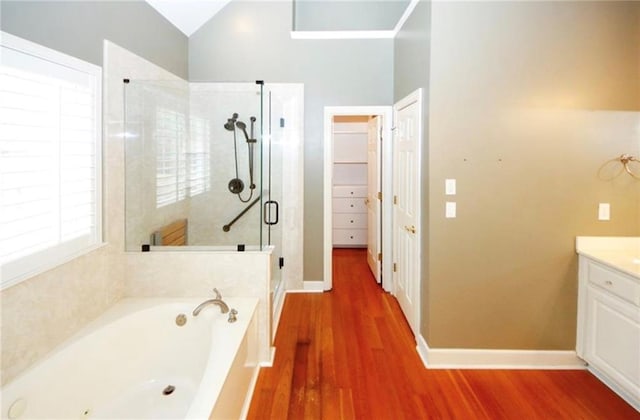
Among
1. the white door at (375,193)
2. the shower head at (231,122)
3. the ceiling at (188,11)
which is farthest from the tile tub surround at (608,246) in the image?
the ceiling at (188,11)

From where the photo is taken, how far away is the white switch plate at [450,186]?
2334 millimetres

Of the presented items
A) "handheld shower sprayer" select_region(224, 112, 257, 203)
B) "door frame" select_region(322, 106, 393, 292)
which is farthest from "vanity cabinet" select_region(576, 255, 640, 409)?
"handheld shower sprayer" select_region(224, 112, 257, 203)

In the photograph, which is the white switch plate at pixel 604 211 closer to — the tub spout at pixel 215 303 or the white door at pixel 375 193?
the white door at pixel 375 193

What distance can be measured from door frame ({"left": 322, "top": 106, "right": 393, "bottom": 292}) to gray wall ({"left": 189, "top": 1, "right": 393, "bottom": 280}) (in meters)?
0.08

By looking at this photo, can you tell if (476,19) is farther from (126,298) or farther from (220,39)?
(126,298)

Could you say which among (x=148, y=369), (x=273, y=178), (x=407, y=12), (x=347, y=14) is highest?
(x=347, y=14)

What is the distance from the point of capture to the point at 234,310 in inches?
80.5

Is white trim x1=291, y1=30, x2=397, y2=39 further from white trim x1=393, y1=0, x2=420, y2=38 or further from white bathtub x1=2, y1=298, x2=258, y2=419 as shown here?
white bathtub x1=2, y1=298, x2=258, y2=419

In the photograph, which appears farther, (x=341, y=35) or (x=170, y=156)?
(x=341, y=35)

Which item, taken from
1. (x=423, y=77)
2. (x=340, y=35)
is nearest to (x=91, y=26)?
(x=423, y=77)

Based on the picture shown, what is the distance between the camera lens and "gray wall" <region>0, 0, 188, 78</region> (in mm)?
1541

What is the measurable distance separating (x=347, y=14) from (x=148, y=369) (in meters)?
4.15

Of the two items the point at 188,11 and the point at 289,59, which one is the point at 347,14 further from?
the point at 188,11

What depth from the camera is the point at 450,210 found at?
2.35 m
